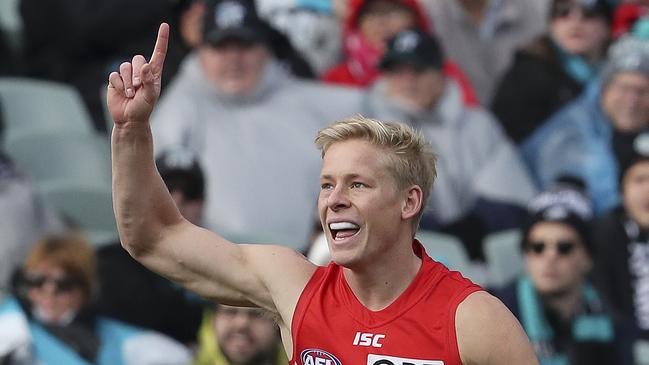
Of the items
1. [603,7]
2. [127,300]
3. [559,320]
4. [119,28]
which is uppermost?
[603,7]

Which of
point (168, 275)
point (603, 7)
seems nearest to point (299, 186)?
point (603, 7)

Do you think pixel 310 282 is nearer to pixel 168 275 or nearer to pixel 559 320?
pixel 168 275

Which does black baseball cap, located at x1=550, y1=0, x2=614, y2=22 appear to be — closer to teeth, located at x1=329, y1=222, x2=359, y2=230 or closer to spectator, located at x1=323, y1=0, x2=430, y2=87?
spectator, located at x1=323, y1=0, x2=430, y2=87

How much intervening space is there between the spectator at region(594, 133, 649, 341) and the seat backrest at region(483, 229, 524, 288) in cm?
40

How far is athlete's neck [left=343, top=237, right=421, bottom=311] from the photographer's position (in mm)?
4332

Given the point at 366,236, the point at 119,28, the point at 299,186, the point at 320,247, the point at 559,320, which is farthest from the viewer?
the point at 119,28

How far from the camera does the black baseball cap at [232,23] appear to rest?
333 inches

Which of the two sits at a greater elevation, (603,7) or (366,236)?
(603,7)

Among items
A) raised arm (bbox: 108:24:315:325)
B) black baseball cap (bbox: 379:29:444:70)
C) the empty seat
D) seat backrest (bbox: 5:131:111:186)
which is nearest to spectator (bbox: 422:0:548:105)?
black baseball cap (bbox: 379:29:444:70)

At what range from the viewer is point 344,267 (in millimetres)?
4398

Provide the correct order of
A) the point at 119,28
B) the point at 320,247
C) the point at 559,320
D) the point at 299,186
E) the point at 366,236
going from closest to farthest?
the point at 366,236 → the point at 320,247 → the point at 559,320 → the point at 299,186 → the point at 119,28

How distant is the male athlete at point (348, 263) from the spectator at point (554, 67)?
482 cm

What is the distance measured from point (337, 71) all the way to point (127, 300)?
2.26m

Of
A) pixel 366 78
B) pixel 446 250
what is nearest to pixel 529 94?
pixel 366 78
